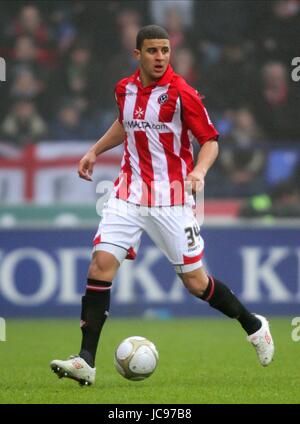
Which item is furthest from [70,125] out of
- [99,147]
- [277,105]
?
[99,147]

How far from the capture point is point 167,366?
733 cm

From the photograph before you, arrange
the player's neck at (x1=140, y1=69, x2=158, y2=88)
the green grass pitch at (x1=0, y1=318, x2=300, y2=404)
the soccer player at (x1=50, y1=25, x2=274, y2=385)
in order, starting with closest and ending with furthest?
1. the green grass pitch at (x1=0, y1=318, x2=300, y2=404)
2. the soccer player at (x1=50, y1=25, x2=274, y2=385)
3. the player's neck at (x1=140, y1=69, x2=158, y2=88)

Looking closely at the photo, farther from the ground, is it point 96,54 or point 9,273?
point 96,54

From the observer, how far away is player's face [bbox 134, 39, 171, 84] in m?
6.27

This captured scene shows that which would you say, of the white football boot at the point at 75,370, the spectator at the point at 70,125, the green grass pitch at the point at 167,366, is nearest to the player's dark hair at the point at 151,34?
the white football boot at the point at 75,370

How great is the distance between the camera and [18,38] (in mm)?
12766

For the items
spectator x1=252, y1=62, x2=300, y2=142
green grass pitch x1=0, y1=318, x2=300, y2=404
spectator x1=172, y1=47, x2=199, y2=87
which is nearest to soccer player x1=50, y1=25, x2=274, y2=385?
green grass pitch x1=0, y1=318, x2=300, y2=404

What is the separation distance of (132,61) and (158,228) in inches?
244

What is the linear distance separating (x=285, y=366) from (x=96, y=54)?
6404 millimetres

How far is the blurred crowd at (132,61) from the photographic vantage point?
12.4m

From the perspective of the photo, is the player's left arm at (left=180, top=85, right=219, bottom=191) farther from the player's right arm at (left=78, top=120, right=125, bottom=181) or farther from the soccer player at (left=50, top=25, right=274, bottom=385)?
the player's right arm at (left=78, top=120, right=125, bottom=181)

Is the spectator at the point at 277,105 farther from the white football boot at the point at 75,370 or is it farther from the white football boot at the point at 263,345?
the white football boot at the point at 75,370
